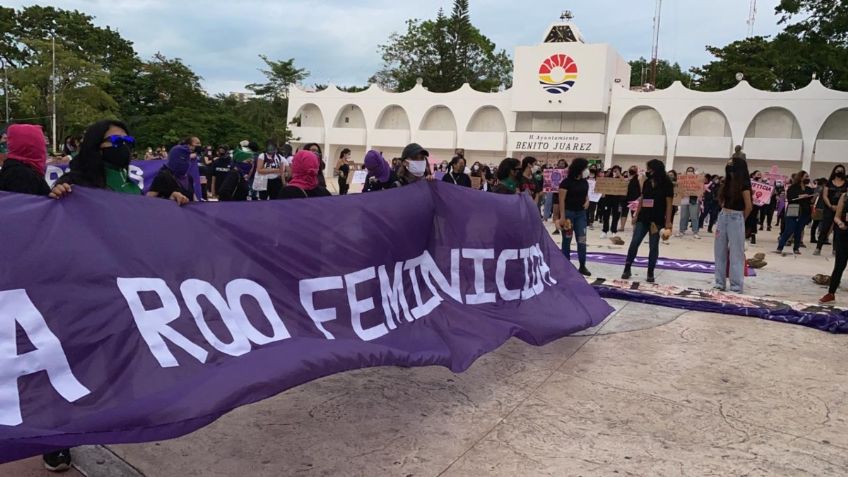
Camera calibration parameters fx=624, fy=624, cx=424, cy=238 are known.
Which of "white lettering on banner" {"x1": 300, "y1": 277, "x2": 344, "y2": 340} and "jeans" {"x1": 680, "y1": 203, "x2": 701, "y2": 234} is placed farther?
"jeans" {"x1": 680, "y1": 203, "x2": 701, "y2": 234}

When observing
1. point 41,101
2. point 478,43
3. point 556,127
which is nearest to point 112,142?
point 556,127

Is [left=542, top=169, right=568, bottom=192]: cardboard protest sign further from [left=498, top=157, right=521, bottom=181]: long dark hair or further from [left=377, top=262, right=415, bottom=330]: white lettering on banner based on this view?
[left=377, top=262, right=415, bottom=330]: white lettering on banner

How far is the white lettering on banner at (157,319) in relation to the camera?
8.51ft

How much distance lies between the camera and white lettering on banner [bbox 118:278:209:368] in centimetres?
259

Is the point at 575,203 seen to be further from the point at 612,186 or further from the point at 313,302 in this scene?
the point at 612,186

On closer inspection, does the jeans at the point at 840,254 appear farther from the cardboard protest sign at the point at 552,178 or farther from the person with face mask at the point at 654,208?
the cardboard protest sign at the point at 552,178

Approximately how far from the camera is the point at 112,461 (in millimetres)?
3039

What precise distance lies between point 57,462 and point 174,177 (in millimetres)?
3368

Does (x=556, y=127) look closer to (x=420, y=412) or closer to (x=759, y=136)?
(x=759, y=136)

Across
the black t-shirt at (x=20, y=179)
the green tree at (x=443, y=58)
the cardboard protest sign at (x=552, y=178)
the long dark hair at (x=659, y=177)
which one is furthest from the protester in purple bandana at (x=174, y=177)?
the green tree at (x=443, y=58)

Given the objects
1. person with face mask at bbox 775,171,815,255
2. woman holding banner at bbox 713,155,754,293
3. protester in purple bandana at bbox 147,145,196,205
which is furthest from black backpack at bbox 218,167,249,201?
person with face mask at bbox 775,171,815,255

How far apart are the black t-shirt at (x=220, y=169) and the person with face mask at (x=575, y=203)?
7.69 metres

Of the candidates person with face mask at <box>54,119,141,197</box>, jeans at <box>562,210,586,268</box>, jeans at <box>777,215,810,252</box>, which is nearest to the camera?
person with face mask at <box>54,119,141,197</box>

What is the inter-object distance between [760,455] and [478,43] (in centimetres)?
6425
